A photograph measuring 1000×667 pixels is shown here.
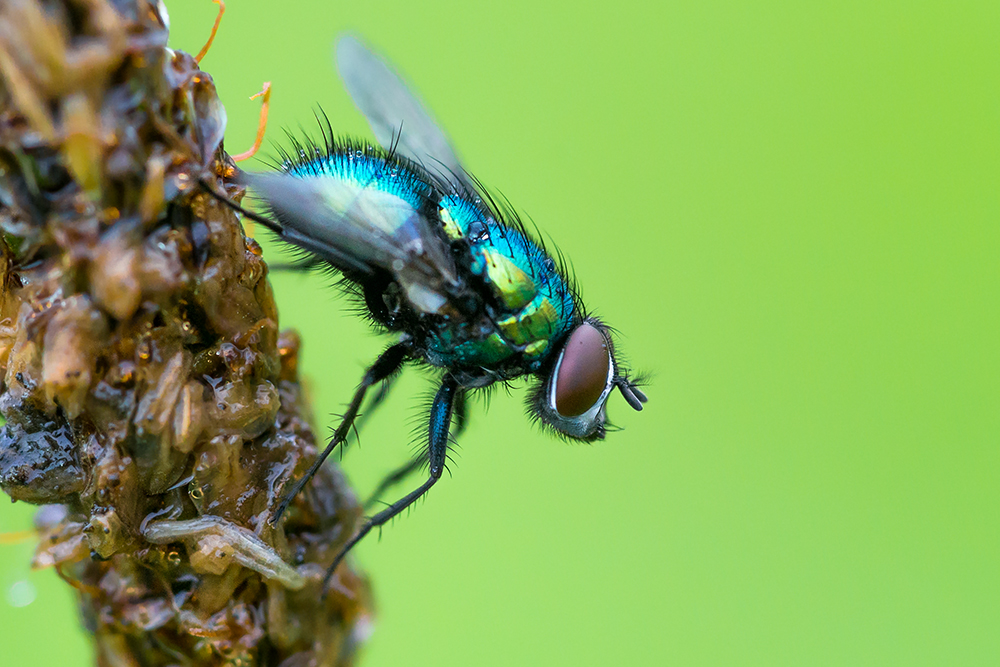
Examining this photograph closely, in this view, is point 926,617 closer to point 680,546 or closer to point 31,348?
point 680,546

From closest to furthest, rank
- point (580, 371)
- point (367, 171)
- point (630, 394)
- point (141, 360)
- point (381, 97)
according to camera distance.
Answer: point (141, 360) < point (367, 171) < point (580, 371) < point (630, 394) < point (381, 97)

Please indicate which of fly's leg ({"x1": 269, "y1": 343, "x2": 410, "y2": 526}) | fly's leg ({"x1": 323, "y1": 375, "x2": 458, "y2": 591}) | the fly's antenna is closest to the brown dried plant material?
fly's leg ({"x1": 269, "y1": 343, "x2": 410, "y2": 526})

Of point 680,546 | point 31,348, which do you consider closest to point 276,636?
point 31,348

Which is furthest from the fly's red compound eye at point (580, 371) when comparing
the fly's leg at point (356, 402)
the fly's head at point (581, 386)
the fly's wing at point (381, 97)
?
the fly's wing at point (381, 97)

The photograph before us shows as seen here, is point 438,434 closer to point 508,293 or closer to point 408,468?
point 408,468

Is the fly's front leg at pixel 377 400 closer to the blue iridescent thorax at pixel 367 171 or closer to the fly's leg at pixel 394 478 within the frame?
the fly's leg at pixel 394 478

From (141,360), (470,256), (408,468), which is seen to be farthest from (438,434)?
(141,360)

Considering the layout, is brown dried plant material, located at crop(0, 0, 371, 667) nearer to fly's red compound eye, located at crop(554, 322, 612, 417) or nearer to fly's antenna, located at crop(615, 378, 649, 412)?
fly's red compound eye, located at crop(554, 322, 612, 417)

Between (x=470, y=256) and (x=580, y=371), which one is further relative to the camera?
(x=580, y=371)

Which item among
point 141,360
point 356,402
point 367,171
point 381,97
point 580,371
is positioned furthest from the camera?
point 381,97
